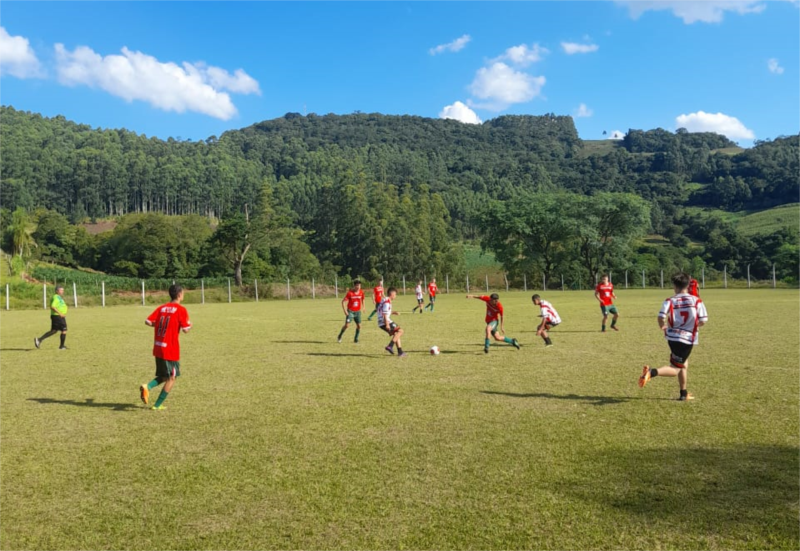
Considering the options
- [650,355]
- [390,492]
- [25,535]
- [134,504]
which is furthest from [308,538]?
[650,355]

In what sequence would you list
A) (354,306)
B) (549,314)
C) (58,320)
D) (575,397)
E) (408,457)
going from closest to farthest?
(408,457), (575,397), (549,314), (58,320), (354,306)

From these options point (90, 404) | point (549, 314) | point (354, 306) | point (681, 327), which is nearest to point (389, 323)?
point (354, 306)

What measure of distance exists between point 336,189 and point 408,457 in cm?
10110

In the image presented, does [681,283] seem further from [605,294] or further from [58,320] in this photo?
[58,320]

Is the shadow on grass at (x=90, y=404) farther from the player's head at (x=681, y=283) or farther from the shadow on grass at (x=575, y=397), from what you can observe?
the player's head at (x=681, y=283)

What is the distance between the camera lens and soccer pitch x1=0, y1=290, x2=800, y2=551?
4.50m

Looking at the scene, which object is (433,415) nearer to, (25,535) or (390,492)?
(390,492)

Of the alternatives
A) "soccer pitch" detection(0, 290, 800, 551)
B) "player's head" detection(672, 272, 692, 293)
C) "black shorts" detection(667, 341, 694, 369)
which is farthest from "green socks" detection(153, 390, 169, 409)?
"player's head" detection(672, 272, 692, 293)

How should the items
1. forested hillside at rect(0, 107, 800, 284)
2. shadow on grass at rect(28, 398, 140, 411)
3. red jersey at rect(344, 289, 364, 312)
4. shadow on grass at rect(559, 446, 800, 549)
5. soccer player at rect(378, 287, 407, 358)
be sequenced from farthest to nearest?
forested hillside at rect(0, 107, 800, 284) < red jersey at rect(344, 289, 364, 312) < soccer player at rect(378, 287, 407, 358) < shadow on grass at rect(28, 398, 140, 411) < shadow on grass at rect(559, 446, 800, 549)

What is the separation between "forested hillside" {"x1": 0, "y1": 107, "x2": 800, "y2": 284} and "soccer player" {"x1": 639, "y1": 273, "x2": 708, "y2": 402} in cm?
6107

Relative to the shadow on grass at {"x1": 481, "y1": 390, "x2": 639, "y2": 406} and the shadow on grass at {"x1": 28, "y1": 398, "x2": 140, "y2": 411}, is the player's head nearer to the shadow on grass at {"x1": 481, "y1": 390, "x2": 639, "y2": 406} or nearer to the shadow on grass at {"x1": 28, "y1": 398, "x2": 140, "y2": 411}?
the shadow on grass at {"x1": 481, "y1": 390, "x2": 639, "y2": 406}

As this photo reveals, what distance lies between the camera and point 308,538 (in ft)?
14.5

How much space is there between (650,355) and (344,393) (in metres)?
7.29

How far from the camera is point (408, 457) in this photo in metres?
6.19
